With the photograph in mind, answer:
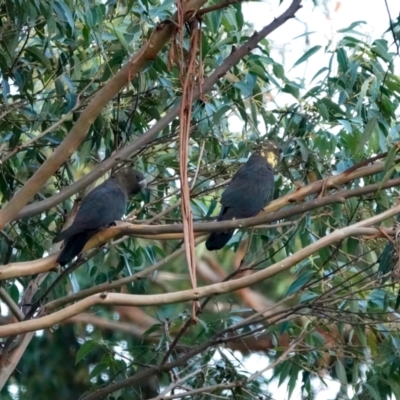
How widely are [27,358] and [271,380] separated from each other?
1668mm

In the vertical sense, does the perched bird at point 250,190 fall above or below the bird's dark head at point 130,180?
below

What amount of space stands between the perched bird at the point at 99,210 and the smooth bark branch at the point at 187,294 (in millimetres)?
468

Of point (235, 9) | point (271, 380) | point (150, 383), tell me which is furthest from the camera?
point (150, 383)

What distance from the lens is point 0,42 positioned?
2.83 metres

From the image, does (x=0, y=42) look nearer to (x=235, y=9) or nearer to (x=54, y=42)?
(x=54, y=42)

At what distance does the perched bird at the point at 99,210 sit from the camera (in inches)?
98.3

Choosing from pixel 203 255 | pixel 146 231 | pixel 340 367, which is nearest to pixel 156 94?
pixel 146 231

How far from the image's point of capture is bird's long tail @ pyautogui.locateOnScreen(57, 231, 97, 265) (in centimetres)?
241

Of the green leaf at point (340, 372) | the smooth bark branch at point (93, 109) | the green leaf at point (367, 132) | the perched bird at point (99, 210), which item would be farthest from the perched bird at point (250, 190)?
the smooth bark branch at point (93, 109)

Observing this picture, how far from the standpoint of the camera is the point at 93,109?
6.42 feet

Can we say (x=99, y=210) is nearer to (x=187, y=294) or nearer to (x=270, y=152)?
(x=270, y=152)

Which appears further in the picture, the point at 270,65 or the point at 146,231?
the point at 270,65

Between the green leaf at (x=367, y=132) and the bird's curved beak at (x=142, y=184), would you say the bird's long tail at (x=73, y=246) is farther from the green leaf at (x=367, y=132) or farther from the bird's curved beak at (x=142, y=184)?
the green leaf at (x=367, y=132)

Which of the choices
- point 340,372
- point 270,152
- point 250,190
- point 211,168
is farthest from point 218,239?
point 340,372
